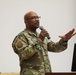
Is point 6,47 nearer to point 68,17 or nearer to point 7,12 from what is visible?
point 7,12

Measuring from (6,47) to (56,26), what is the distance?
842mm

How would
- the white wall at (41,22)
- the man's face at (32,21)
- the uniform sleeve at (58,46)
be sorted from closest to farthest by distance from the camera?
the man's face at (32,21)
the uniform sleeve at (58,46)
the white wall at (41,22)

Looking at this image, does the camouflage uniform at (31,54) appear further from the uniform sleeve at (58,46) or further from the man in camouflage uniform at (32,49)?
the uniform sleeve at (58,46)

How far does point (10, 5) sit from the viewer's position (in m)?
3.90

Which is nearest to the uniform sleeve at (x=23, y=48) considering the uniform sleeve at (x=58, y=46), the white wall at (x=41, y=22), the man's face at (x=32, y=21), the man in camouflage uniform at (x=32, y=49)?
the man in camouflage uniform at (x=32, y=49)

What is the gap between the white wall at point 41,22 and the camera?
382 centimetres

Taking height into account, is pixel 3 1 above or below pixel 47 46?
above

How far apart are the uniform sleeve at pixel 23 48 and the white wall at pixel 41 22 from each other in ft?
5.56

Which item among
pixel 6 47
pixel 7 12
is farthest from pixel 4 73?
pixel 7 12

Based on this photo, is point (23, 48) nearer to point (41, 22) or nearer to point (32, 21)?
point (32, 21)

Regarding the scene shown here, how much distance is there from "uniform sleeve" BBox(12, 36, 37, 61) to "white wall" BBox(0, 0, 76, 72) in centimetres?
169

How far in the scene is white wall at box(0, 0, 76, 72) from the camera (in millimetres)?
3824

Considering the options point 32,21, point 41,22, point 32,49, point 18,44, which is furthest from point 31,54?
point 41,22

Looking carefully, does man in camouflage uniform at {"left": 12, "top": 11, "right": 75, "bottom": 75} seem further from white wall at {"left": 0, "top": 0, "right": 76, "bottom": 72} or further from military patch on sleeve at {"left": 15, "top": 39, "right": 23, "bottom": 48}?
white wall at {"left": 0, "top": 0, "right": 76, "bottom": 72}
